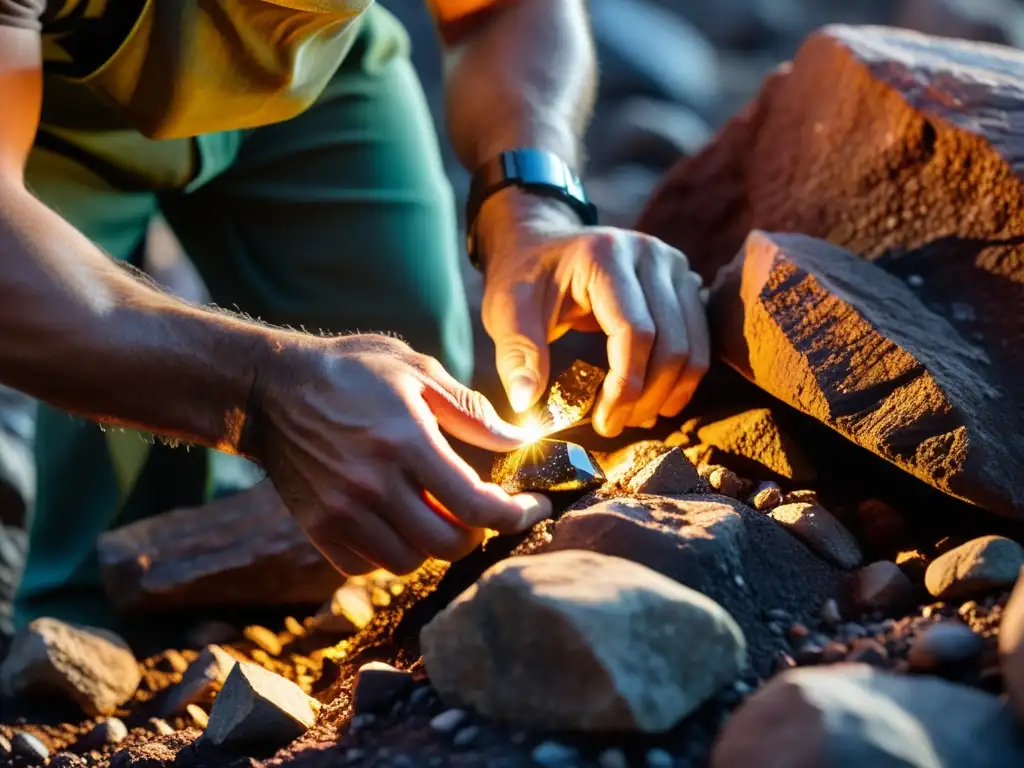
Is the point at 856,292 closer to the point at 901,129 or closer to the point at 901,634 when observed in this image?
the point at 901,129

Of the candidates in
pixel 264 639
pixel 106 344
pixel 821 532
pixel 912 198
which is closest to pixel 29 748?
pixel 264 639

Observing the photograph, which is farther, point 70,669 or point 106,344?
point 70,669

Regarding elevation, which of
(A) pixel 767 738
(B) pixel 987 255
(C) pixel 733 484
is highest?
(B) pixel 987 255

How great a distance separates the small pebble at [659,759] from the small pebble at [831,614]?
0.30 meters

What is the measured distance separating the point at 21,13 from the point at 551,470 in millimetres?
869

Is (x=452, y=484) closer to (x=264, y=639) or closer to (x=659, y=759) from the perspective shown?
(x=659, y=759)

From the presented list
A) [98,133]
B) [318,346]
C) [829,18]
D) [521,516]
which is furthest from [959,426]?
[829,18]

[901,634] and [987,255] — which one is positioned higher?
[987,255]

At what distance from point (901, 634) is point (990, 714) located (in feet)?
0.64

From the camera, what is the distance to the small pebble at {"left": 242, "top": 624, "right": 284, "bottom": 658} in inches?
69.4

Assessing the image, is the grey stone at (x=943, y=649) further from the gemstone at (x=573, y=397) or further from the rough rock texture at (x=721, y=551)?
the gemstone at (x=573, y=397)

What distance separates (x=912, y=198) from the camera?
1562 mm

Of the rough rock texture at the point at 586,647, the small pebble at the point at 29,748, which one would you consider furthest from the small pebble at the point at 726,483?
the small pebble at the point at 29,748

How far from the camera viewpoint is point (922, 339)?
4.19ft
